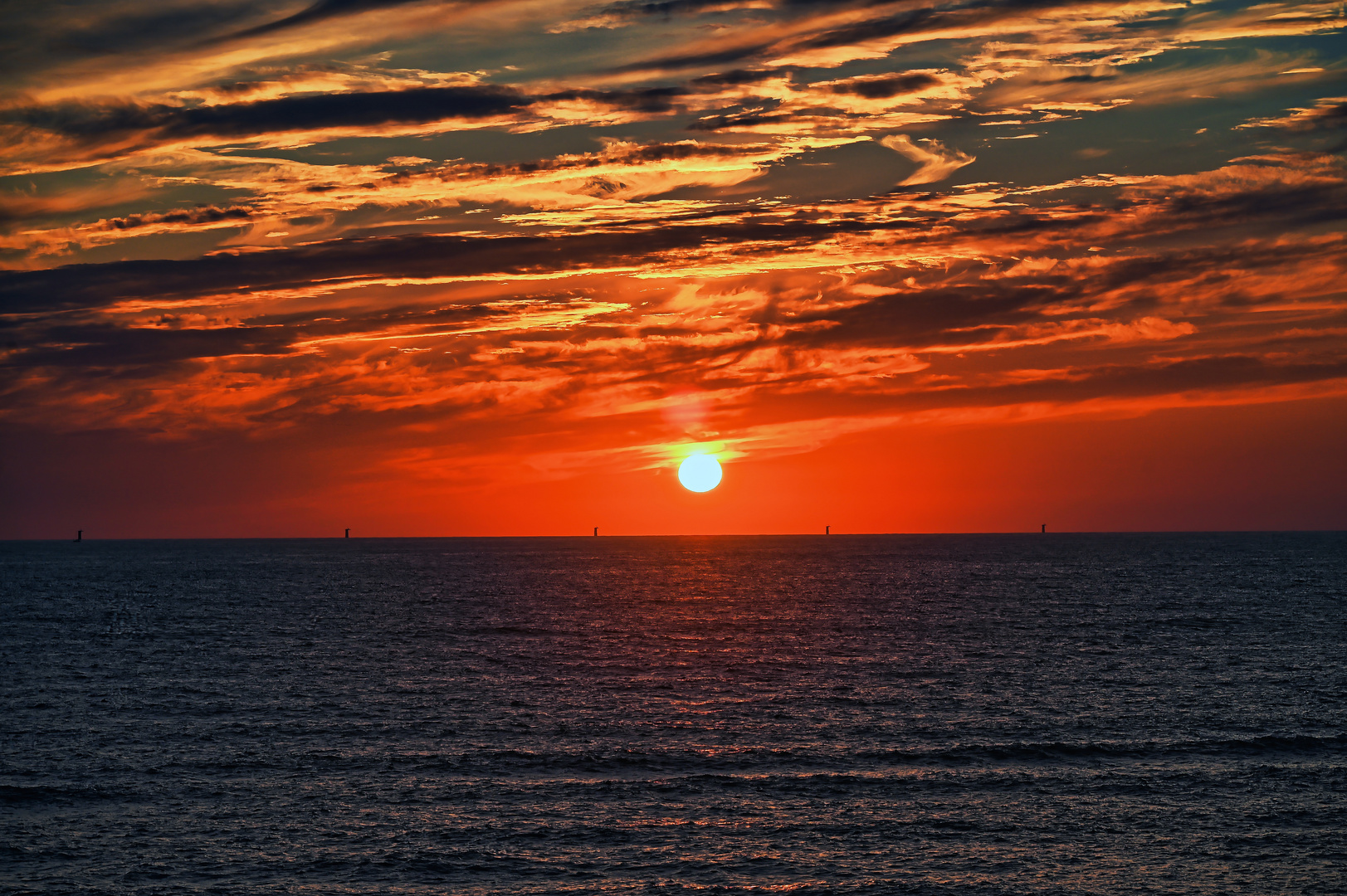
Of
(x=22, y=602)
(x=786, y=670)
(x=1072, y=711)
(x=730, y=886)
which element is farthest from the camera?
(x=22, y=602)

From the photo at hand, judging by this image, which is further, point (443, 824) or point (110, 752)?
point (110, 752)

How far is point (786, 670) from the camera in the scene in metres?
65.8

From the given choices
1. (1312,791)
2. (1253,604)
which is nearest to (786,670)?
(1312,791)

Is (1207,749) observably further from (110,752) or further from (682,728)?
(110,752)

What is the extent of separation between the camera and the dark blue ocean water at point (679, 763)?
29.6 metres

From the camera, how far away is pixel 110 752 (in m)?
42.6

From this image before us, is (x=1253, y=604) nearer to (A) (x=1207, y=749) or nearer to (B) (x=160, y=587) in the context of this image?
(A) (x=1207, y=749)

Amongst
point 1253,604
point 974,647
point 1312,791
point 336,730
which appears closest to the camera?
point 1312,791

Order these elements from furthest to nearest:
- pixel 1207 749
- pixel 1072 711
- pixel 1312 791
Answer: pixel 1072 711, pixel 1207 749, pixel 1312 791

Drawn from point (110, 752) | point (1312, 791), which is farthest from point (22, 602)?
point (1312, 791)

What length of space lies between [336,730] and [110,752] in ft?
29.5

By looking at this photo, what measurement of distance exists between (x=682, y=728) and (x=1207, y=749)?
21.8 m

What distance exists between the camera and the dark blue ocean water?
29.6m

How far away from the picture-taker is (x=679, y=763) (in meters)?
40.8
